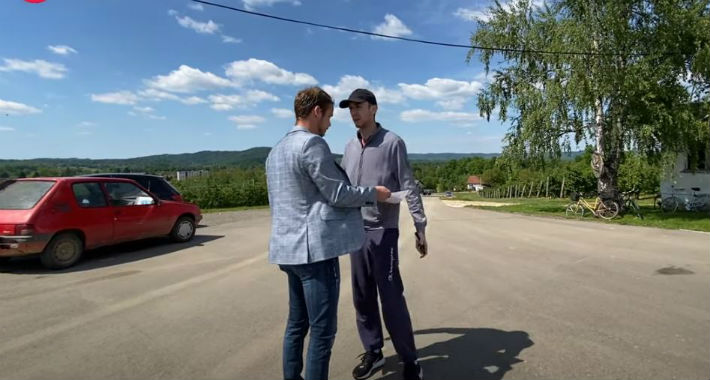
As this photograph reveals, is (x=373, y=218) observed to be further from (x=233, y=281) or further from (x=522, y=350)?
(x=233, y=281)

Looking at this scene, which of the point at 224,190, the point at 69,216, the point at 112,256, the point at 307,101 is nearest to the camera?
the point at 307,101

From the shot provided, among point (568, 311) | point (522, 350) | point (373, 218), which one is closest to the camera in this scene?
point (373, 218)

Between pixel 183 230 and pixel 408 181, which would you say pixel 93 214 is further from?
pixel 408 181

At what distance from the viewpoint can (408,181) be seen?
10.8 ft

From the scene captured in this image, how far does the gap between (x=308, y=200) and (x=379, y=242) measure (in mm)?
778

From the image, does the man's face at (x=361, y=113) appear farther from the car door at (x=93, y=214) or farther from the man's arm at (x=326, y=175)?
the car door at (x=93, y=214)

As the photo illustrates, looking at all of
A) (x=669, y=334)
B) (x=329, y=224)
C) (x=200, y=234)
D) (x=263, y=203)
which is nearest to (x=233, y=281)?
(x=329, y=224)

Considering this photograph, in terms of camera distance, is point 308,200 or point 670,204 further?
point 670,204

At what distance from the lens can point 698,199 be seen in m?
19.0

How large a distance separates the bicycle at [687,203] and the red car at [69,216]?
19473 mm

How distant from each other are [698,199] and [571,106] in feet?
23.5

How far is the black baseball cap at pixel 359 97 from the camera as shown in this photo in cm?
329

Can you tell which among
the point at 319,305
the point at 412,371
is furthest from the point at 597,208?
the point at 319,305

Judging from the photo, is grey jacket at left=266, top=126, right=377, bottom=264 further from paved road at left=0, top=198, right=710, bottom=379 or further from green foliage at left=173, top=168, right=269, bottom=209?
green foliage at left=173, top=168, right=269, bottom=209
